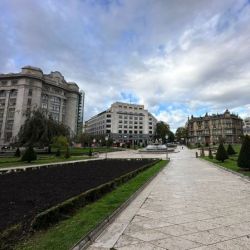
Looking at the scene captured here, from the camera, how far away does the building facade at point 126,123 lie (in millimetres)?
127938

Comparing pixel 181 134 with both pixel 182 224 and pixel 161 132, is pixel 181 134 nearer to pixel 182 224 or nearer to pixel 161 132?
pixel 161 132

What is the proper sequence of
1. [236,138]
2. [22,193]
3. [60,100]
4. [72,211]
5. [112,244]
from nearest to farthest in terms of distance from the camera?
1. [112,244]
2. [72,211]
3. [22,193]
4. [60,100]
5. [236,138]

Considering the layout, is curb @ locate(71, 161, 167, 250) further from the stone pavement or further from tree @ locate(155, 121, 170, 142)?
tree @ locate(155, 121, 170, 142)

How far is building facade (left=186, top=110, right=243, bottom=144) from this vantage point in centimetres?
11706

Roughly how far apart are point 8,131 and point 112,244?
94.1 meters

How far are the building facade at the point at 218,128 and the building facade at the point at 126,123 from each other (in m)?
26.9

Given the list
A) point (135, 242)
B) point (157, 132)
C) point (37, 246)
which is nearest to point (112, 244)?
point (135, 242)

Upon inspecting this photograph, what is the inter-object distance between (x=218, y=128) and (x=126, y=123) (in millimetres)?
47839

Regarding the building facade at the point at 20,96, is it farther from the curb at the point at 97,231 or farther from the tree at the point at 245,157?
the curb at the point at 97,231

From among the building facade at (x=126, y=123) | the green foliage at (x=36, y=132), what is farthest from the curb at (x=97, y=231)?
the building facade at (x=126, y=123)

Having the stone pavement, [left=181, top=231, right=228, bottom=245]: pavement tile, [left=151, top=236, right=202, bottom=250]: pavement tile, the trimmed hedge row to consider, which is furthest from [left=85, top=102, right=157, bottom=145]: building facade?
[left=151, top=236, right=202, bottom=250]: pavement tile

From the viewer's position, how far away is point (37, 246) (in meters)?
4.10

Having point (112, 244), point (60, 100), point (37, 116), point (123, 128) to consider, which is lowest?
point (112, 244)

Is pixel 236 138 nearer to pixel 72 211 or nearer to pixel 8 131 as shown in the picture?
pixel 8 131
